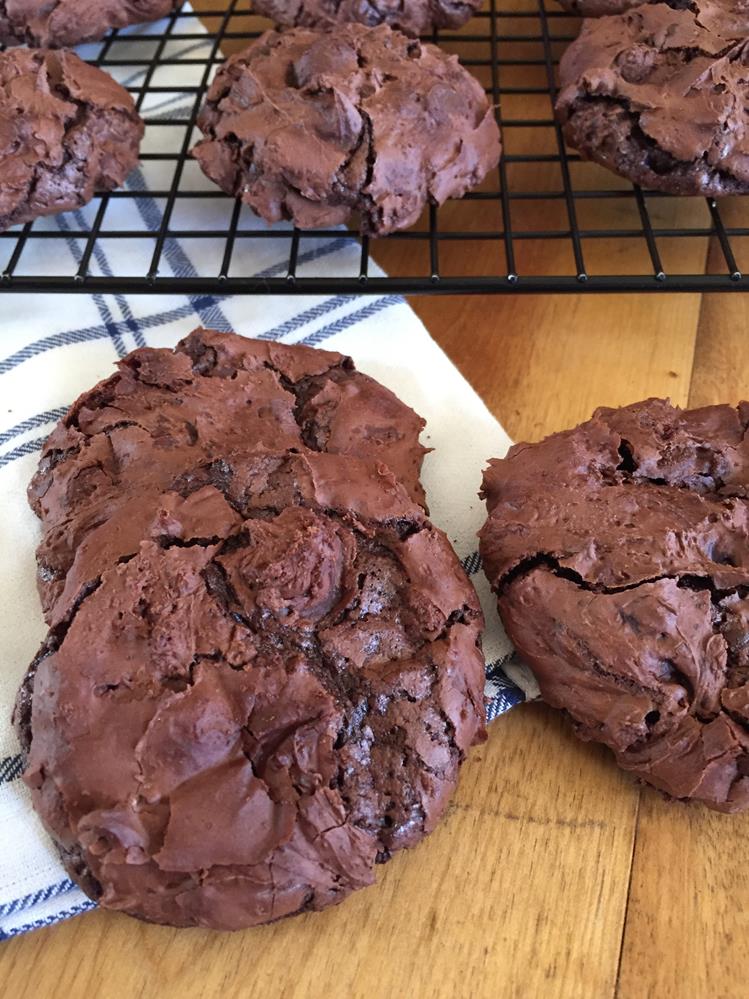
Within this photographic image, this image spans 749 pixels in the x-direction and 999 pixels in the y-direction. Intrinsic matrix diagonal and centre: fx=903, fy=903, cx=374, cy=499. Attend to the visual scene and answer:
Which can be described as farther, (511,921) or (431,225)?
(431,225)

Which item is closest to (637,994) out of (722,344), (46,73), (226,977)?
(226,977)

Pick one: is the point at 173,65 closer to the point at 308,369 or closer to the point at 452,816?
the point at 308,369

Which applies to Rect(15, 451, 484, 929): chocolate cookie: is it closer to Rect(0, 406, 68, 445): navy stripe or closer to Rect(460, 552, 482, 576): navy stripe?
Rect(460, 552, 482, 576): navy stripe

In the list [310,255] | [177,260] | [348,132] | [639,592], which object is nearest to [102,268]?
[177,260]

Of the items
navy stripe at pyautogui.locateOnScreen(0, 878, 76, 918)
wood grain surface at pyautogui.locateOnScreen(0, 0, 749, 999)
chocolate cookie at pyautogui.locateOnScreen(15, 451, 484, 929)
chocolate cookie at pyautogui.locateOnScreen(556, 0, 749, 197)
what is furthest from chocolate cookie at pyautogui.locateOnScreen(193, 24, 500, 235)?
navy stripe at pyautogui.locateOnScreen(0, 878, 76, 918)

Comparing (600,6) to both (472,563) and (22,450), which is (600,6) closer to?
(472,563)

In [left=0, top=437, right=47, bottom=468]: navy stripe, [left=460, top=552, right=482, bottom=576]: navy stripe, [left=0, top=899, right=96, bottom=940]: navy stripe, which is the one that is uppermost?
[left=0, top=437, right=47, bottom=468]: navy stripe

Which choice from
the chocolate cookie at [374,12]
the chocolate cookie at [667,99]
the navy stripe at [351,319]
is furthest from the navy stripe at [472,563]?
the chocolate cookie at [374,12]

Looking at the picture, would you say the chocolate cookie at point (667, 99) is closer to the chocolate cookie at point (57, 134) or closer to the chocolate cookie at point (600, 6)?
the chocolate cookie at point (600, 6)
